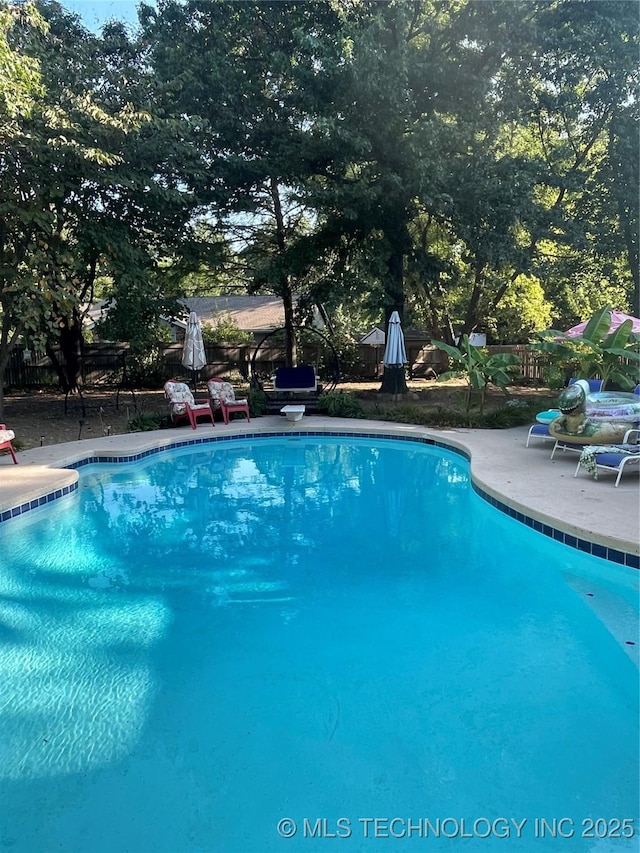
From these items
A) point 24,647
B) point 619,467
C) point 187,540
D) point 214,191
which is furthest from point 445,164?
point 24,647

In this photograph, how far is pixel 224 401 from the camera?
13148mm

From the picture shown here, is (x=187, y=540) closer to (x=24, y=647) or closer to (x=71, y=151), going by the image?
(x=24, y=647)

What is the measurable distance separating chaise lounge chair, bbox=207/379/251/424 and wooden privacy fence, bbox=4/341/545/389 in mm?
7021

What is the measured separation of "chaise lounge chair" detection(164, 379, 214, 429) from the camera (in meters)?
12.4

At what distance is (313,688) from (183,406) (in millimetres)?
9402

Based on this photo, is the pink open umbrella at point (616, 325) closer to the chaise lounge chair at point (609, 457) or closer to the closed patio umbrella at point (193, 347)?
the chaise lounge chair at point (609, 457)

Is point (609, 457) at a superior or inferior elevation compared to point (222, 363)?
inferior

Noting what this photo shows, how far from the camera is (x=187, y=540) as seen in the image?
6691 mm

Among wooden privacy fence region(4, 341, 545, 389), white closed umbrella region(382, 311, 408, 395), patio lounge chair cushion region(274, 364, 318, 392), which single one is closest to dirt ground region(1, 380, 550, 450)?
white closed umbrella region(382, 311, 408, 395)

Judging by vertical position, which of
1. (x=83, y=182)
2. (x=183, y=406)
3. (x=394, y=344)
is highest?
(x=83, y=182)

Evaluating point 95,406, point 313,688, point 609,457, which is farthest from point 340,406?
point 313,688

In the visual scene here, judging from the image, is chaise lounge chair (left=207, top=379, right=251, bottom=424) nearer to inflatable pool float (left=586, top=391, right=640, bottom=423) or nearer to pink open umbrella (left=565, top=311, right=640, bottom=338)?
pink open umbrella (left=565, top=311, right=640, bottom=338)

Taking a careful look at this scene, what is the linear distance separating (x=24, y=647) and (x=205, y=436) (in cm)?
757

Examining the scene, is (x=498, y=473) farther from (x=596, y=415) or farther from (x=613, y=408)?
(x=613, y=408)
